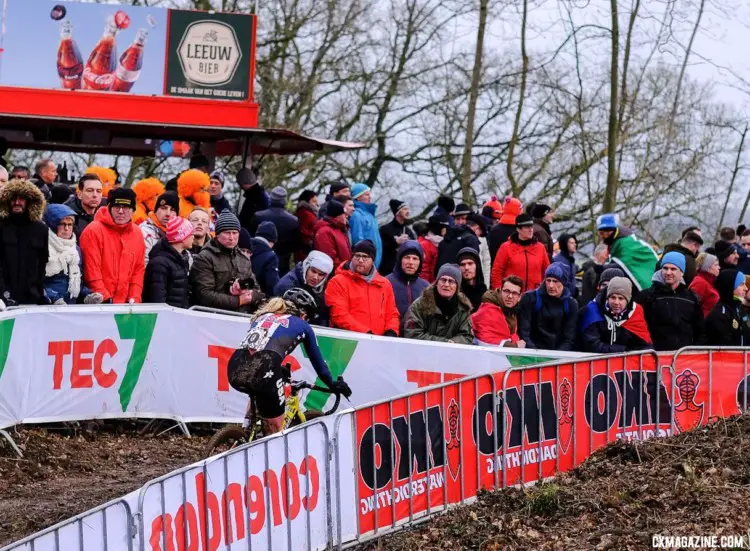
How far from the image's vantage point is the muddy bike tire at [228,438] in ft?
32.7

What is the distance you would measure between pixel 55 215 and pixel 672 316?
6280 mm

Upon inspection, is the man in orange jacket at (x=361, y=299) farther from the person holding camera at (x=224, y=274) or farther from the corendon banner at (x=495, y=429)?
the corendon banner at (x=495, y=429)

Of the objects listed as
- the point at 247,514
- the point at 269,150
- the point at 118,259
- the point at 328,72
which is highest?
the point at 328,72

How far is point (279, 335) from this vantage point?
972 cm

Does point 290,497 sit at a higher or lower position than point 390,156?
lower

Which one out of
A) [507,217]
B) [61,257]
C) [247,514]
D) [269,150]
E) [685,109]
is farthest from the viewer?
[685,109]

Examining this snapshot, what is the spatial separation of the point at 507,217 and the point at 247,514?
30.3ft

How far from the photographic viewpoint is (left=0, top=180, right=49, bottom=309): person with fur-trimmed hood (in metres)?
11.3

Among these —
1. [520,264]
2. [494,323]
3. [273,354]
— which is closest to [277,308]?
[273,354]

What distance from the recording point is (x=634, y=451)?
9.87 metres

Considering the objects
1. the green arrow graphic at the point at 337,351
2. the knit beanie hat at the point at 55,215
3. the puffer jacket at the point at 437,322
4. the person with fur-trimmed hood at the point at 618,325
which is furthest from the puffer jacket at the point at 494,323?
the knit beanie hat at the point at 55,215

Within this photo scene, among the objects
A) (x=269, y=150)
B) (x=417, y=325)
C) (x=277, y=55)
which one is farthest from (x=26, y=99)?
(x=277, y=55)

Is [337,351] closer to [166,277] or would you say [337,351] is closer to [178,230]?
[166,277]

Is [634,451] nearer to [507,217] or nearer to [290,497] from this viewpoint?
[290,497]
